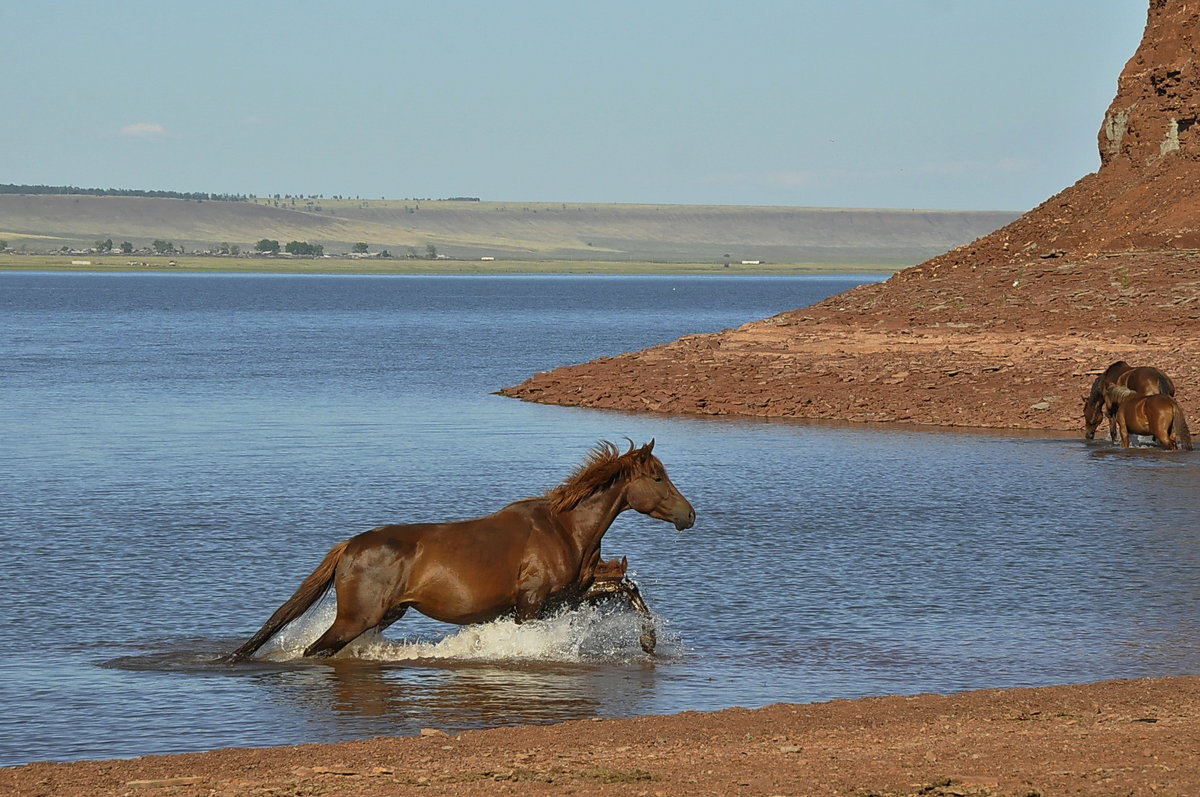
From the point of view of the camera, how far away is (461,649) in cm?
1318

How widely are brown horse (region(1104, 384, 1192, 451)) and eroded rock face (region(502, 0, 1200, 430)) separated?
3589mm

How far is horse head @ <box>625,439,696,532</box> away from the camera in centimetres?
1301

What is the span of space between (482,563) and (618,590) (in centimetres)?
116

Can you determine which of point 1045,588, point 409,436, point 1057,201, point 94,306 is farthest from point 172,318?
point 1045,588

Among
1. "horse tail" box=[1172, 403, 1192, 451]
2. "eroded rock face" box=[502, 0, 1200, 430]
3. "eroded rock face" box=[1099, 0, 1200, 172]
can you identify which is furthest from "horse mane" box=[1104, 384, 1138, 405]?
"eroded rock face" box=[1099, 0, 1200, 172]

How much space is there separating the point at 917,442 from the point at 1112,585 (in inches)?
554

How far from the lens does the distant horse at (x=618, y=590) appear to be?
12.8 metres

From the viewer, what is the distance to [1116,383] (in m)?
28.2

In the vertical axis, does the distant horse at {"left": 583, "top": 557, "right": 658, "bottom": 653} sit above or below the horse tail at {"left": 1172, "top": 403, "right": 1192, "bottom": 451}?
below

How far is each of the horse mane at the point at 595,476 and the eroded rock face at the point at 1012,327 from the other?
20.5 meters

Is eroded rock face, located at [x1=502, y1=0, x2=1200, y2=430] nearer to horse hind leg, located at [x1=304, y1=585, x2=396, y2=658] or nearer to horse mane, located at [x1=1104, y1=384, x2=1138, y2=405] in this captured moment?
horse mane, located at [x1=1104, y1=384, x2=1138, y2=405]

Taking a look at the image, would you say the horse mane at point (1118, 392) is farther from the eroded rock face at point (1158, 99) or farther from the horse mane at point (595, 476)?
the eroded rock face at point (1158, 99)

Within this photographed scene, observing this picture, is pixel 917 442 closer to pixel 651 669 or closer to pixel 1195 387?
pixel 1195 387

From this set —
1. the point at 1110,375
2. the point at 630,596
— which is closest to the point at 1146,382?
the point at 1110,375
